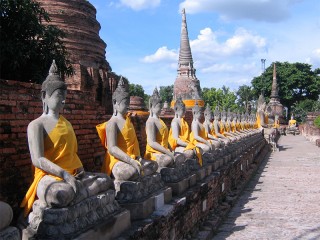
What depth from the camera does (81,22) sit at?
39.9 feet

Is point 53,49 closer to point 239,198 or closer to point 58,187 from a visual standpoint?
point 239,198

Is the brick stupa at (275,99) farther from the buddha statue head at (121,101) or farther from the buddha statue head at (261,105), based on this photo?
the buddha statue head at (121,101)

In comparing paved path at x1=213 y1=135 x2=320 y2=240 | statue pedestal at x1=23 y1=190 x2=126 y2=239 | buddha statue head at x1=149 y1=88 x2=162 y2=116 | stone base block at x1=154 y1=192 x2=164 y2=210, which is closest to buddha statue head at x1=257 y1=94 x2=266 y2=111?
paved path at x1=213 y1=135 x2=320 y2=240

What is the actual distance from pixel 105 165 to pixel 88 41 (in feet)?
27.2

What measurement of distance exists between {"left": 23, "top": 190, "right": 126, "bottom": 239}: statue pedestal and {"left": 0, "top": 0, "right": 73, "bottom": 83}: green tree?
16.6 ft

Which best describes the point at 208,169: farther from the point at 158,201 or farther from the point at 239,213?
the point at 158,201

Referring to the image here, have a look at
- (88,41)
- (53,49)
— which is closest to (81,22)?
(88,41)

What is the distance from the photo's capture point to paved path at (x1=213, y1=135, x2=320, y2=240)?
638 centimetres

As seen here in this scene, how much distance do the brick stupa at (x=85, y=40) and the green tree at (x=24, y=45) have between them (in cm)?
166

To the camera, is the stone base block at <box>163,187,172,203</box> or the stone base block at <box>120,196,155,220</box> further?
the stone base block at <box>163,187,172,203</box>

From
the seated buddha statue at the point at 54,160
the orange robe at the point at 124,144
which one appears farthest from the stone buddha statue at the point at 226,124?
the seated buddha statue at the point at 54,160

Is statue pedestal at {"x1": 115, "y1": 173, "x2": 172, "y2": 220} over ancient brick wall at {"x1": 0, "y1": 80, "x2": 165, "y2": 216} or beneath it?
beneath

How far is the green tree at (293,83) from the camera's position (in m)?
56.2

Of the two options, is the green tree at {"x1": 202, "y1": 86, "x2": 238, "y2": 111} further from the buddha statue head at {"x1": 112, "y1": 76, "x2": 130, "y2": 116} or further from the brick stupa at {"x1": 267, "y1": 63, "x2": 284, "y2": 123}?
the buddha statue head at {"x1": 112, "y1": 76, "x2": 130, "y2": 116}
